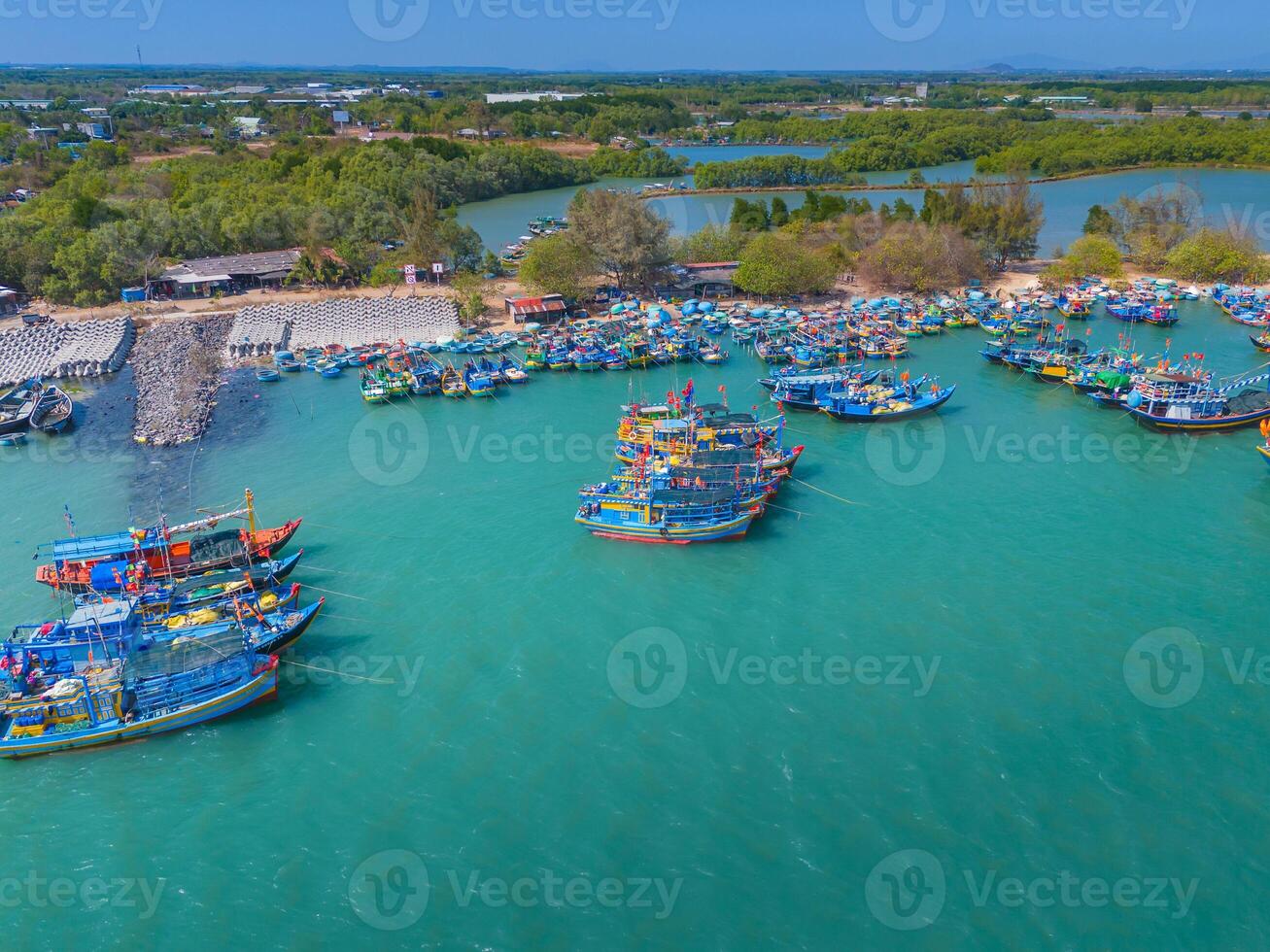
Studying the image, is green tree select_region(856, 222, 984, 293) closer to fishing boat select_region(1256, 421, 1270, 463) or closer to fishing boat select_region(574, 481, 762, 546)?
fishing boat select_region(1256, 421, 1270, 463)

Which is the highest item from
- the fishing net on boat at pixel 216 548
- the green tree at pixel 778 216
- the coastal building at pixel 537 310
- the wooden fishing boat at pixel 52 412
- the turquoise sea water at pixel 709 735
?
the green tree at pixel 778 216

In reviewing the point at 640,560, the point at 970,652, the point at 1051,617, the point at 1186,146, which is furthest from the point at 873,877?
the point at 1186,146

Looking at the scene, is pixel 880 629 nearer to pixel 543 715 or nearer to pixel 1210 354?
pixel 543 715

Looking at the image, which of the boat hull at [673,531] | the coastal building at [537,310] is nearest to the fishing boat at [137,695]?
the boat hull at [673,531]

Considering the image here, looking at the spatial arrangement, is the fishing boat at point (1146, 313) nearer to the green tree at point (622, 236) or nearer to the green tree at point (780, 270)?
the green tree at point (780, 270)

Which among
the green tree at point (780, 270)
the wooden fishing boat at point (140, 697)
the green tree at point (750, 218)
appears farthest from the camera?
the green tree at point (750, 218)

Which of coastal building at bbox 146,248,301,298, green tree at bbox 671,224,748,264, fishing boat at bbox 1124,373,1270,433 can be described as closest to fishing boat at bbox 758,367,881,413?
fishing boat at bbox 1124,373,1270,433

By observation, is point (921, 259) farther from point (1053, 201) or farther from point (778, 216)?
point (1053, 201)
